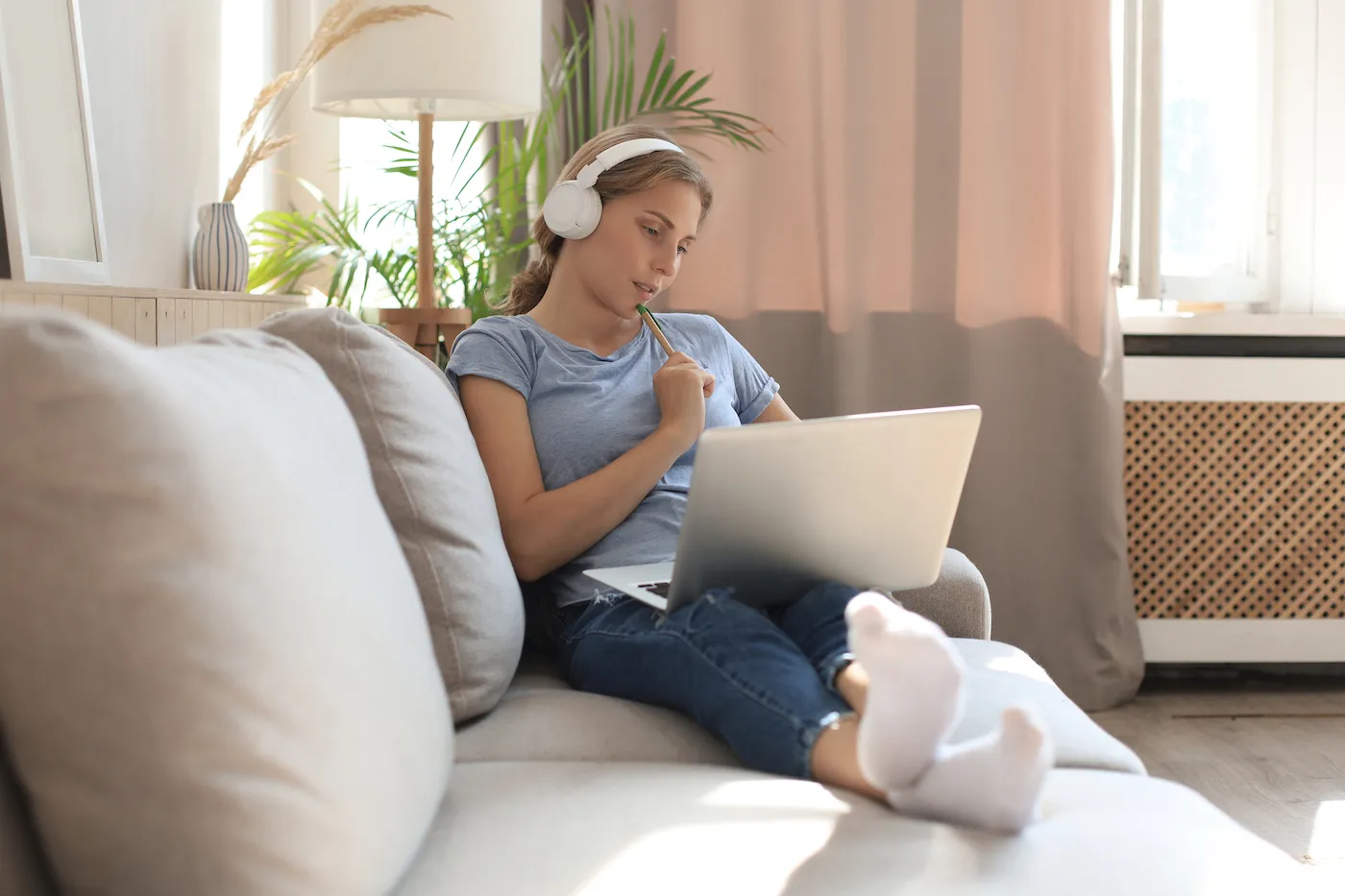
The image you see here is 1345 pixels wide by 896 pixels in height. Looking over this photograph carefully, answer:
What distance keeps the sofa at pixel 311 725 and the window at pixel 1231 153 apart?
208cm

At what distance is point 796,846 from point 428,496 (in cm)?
52

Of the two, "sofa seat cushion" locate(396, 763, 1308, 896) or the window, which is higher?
the window

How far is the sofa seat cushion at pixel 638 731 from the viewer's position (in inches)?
45.9

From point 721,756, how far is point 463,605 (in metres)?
Answer: 0.29

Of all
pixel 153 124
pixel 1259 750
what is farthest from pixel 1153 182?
pixel 153 124

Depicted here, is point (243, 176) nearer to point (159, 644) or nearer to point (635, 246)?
point (635, 246)

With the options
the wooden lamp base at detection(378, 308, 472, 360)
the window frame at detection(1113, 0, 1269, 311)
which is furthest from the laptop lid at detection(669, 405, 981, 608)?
the window frame at detection(1113, 0, 1269, 311)

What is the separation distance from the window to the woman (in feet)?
5.02

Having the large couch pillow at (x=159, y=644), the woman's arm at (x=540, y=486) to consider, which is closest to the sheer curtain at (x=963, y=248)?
the woman's arm at (x=540, y=486)

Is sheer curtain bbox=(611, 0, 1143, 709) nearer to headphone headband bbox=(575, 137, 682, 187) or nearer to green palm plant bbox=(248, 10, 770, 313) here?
green palm plant bbox=(248, 10, 770, 313)

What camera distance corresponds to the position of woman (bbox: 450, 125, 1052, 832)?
35.5 inches

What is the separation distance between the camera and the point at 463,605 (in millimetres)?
1209

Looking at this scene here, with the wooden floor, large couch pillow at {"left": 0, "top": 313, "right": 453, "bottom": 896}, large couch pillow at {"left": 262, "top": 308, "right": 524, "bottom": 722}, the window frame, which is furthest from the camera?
the window frame

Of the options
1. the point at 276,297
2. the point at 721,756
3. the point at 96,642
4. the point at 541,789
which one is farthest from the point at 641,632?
the point at 276,297
